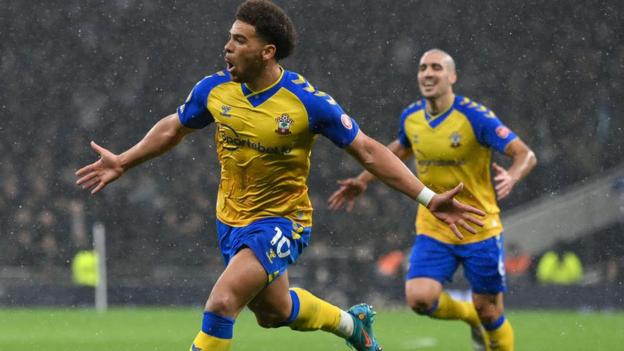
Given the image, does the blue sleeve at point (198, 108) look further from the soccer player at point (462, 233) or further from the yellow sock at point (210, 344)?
the soccer player at point (462, 233)

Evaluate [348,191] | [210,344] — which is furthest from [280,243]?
[348,191]

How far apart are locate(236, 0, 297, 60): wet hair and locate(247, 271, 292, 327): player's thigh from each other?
3.84 ft

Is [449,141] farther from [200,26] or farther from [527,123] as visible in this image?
[200,26]

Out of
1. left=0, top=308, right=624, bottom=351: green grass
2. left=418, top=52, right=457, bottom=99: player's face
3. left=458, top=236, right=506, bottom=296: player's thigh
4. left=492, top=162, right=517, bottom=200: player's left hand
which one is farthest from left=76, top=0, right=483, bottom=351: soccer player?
left=0, top=308, right=624, bottom=351: green grass

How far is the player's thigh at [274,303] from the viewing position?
6223mm

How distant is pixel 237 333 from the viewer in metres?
11.9

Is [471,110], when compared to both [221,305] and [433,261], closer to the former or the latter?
[433,261]

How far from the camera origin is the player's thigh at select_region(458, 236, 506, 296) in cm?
813

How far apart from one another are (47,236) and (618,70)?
9.36 meters

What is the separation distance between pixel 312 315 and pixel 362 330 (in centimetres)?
52

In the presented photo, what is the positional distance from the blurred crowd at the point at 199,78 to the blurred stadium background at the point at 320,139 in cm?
3

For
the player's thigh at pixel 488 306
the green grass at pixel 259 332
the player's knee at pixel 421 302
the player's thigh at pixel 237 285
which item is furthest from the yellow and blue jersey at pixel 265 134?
the green grass at pixel 259 332

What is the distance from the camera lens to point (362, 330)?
22.9 feet

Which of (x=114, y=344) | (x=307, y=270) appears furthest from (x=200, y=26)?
(x=114, y=344)
